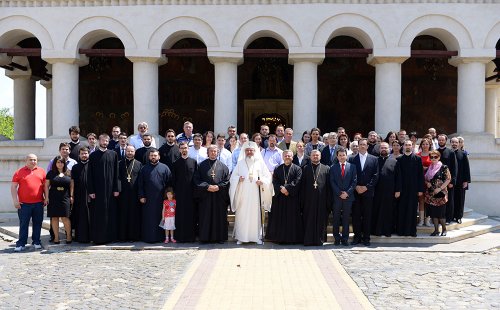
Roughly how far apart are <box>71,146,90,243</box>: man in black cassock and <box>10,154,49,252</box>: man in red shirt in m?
0.58

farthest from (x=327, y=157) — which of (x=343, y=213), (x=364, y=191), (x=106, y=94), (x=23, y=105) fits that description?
(x=23, y=105)

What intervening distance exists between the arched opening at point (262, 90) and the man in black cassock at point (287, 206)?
328 inches

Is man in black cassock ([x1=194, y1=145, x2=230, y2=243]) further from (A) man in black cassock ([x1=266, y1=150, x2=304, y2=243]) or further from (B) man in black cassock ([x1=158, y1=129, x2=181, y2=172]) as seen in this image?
(A) man in black cassock ([x1=266, y1=150, x2=304, y2=243])

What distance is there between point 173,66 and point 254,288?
13.0 meters

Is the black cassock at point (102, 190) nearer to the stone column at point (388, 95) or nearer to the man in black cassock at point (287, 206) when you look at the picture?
the man in black cassock at point (287, 206)

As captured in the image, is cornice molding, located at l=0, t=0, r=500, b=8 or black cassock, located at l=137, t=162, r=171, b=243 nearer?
black cassock, located at l=137, t=162, r=171, b=243

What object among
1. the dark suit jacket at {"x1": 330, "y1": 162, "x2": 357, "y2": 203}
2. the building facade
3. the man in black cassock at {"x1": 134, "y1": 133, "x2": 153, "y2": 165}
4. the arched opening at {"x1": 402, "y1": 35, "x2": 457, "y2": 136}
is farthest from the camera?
the arched opening at {"x1": 402, "y1": 35, "x2": 457, "y2": 136}

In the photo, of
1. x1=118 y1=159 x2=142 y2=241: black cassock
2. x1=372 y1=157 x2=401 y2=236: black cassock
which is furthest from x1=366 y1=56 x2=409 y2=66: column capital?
x1=118 y1=159 x2=142 y2=241: black cassock

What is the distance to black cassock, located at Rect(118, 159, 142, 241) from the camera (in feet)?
36.8

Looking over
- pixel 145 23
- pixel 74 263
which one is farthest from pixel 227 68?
pixel 74 263

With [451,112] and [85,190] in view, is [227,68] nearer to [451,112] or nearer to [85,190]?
[85,190]

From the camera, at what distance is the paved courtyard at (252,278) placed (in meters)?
7.18

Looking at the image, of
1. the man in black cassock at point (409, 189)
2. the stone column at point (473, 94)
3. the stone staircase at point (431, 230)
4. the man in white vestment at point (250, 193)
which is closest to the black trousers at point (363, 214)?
the stone staircase at point (431, 230)

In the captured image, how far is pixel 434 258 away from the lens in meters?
10.1
